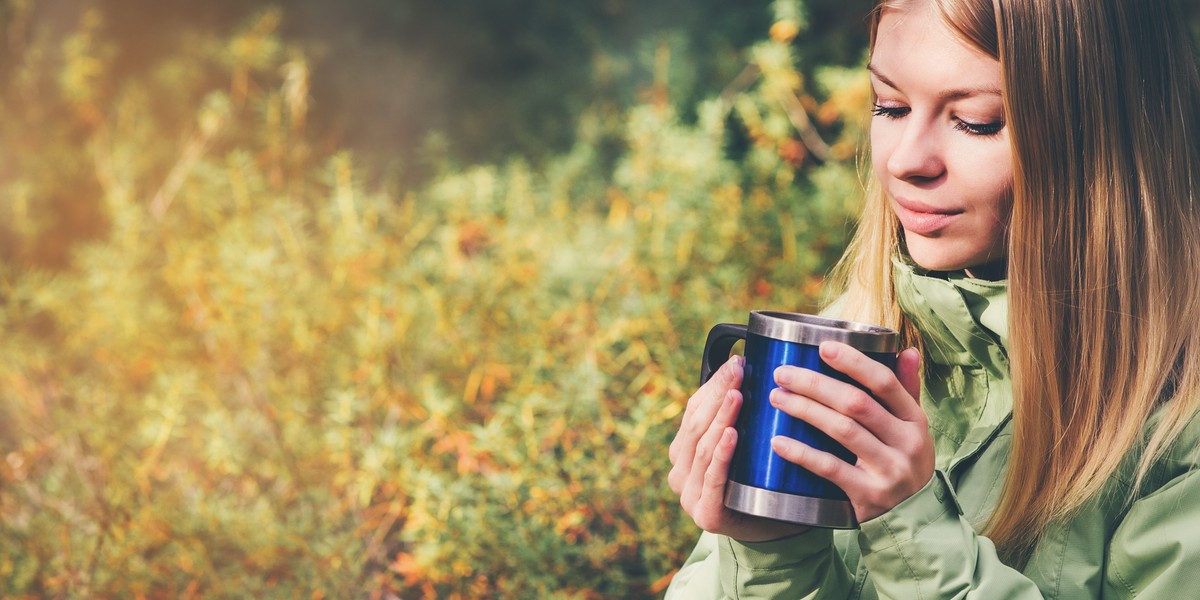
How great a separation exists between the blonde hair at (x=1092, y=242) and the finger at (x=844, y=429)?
0.23 metres

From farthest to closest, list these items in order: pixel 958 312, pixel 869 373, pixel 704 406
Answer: pixel 958 312
pixel 704 406
pixel 869 373

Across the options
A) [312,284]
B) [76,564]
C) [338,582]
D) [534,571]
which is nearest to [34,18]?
[312,284]

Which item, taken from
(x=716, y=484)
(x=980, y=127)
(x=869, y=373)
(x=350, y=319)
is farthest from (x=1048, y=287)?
(x=350, y=319)

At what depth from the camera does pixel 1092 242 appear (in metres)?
0.97

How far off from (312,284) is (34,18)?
1500mm

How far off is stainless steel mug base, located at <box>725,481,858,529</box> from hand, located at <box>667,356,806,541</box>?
0.04 meters

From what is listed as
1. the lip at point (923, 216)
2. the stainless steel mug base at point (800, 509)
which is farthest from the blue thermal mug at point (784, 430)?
the lip at point (923, 216)

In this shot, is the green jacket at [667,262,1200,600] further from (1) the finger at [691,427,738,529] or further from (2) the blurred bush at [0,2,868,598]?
(2) the blurred bush at [0,2,868,598]

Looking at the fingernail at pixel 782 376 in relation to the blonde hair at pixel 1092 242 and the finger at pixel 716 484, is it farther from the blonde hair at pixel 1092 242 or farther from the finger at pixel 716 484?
the blonde hair at pixel 1092 242

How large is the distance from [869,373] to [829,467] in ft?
0.29

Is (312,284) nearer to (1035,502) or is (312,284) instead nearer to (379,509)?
(379,509)

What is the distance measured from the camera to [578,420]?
1968 millimetres

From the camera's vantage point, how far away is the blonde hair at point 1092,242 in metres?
0.92

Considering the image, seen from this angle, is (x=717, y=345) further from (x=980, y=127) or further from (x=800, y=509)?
(x=980, y=127)
